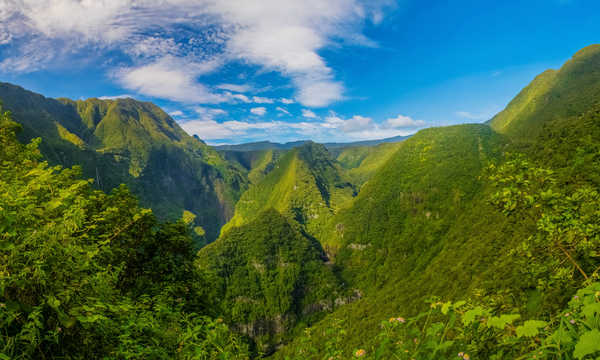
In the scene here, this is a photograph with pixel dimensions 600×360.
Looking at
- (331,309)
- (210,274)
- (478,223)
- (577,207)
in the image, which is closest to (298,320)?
(331,309)

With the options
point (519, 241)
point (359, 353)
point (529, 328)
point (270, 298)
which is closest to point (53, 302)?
point (359, 353)

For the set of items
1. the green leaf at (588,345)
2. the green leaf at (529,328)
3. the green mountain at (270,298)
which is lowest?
the green mountain at (270,298)

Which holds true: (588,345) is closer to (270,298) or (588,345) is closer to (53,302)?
(53,302)

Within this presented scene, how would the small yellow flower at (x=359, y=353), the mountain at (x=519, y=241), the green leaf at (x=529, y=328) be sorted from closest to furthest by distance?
the green leaf at (x=529, y=328) < the small yellow flower at (x=359, y=353) < the mountain at (x=519, y=241)

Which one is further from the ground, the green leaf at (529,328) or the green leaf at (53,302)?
the green leaf at (53,302)

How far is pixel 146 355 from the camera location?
3.87 meters

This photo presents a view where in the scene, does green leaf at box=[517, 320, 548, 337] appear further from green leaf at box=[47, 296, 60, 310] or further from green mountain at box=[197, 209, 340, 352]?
green mountain at box=[197, 209, 340, 352]

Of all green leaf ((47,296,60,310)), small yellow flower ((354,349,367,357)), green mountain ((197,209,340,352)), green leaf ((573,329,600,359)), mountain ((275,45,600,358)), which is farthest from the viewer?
green mountain ((197,209,340,352))

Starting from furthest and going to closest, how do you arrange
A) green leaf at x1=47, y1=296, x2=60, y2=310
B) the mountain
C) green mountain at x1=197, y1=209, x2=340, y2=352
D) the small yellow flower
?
green mountain at x1=197, y1=209, x2=340, y2=352, the mountain, the small yellow flower, green leaf at x1=47, y1=296, x2=60, y2=310

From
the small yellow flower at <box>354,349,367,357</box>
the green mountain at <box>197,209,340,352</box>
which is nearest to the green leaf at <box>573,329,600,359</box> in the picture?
the small yellow flower at <box>354,349,367,357</box>

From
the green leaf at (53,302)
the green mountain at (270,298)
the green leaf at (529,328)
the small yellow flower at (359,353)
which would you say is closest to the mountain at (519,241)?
the small yellow flower at (359,353)

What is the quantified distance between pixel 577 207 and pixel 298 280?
207 metres

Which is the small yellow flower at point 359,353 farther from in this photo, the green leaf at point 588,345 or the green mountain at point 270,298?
the green mountain at point 270,298

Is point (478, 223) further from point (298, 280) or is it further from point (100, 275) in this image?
point (100, 275)
